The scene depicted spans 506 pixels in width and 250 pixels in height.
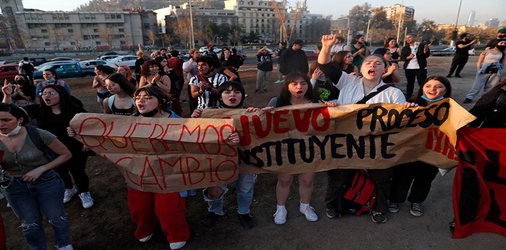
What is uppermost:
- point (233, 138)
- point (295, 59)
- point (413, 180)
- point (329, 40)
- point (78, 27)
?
point (78, 27)

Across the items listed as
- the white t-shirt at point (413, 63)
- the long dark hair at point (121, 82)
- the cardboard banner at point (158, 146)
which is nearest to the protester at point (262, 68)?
the white t-shirt at point (413, 63)

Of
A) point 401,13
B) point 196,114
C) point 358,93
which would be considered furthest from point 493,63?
point 401,13

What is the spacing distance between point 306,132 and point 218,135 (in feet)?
3.12

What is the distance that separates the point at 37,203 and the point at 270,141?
7.57 ft

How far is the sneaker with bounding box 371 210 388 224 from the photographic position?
332 cm

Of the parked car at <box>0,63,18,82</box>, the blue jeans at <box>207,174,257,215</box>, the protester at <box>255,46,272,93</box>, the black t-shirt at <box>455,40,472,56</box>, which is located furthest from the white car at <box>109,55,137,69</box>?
the blue jeans at <box>207,174,257,215</box>

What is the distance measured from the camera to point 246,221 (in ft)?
11.0

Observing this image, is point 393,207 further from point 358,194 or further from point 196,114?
point 196,114

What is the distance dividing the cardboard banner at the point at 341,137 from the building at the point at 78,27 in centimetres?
7614

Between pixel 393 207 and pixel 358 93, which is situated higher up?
pixel 358 93

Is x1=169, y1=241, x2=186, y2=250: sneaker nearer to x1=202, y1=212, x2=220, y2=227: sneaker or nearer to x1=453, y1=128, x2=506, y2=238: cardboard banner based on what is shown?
x1=202, y1=212, x2=220, y2=227: sneaker

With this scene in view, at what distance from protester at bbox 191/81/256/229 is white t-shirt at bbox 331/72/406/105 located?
1214 mm

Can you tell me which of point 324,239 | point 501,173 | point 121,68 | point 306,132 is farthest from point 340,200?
point 121,68

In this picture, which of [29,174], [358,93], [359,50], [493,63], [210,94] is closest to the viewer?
[29,174]
